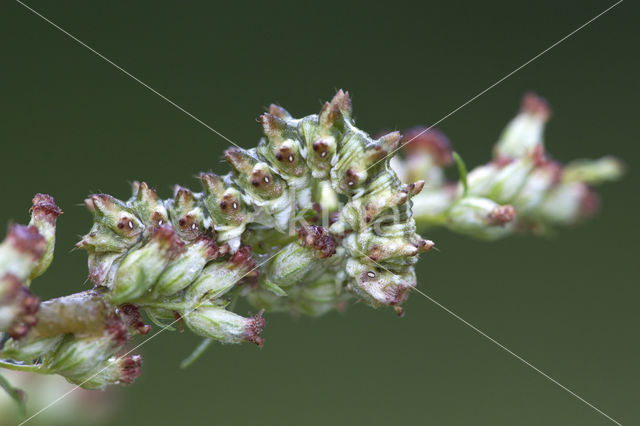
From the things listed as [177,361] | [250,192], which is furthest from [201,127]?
[250,192]

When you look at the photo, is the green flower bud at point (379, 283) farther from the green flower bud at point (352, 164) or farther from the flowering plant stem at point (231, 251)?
the green flower bud at point (352, 164)

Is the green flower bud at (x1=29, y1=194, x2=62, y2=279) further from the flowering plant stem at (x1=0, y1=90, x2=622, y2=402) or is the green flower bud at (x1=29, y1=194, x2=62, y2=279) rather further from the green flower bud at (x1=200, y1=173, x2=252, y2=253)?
the green flower bud at (x1=200, y1=173, x2=252, y2=253)

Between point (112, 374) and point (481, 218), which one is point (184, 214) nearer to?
point (112, 374)

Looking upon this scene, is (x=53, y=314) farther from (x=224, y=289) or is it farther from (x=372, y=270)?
(x=372, y=270)

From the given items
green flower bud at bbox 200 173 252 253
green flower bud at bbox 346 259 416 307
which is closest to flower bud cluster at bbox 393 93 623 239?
green flower bud at bbox 346 259 416 307

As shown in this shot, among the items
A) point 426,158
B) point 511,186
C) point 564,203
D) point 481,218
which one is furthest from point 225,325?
point 564,203

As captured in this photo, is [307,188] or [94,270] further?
[307,188]

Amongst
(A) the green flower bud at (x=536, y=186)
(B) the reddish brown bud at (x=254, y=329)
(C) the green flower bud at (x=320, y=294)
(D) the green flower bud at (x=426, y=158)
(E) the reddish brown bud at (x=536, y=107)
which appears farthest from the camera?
(E) the reddish brown bud at (x=536, y=107)

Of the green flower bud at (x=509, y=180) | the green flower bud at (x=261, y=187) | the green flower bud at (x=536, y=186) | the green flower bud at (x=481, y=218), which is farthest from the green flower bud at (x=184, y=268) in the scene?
the green flower bud at (x=536, y=186)
